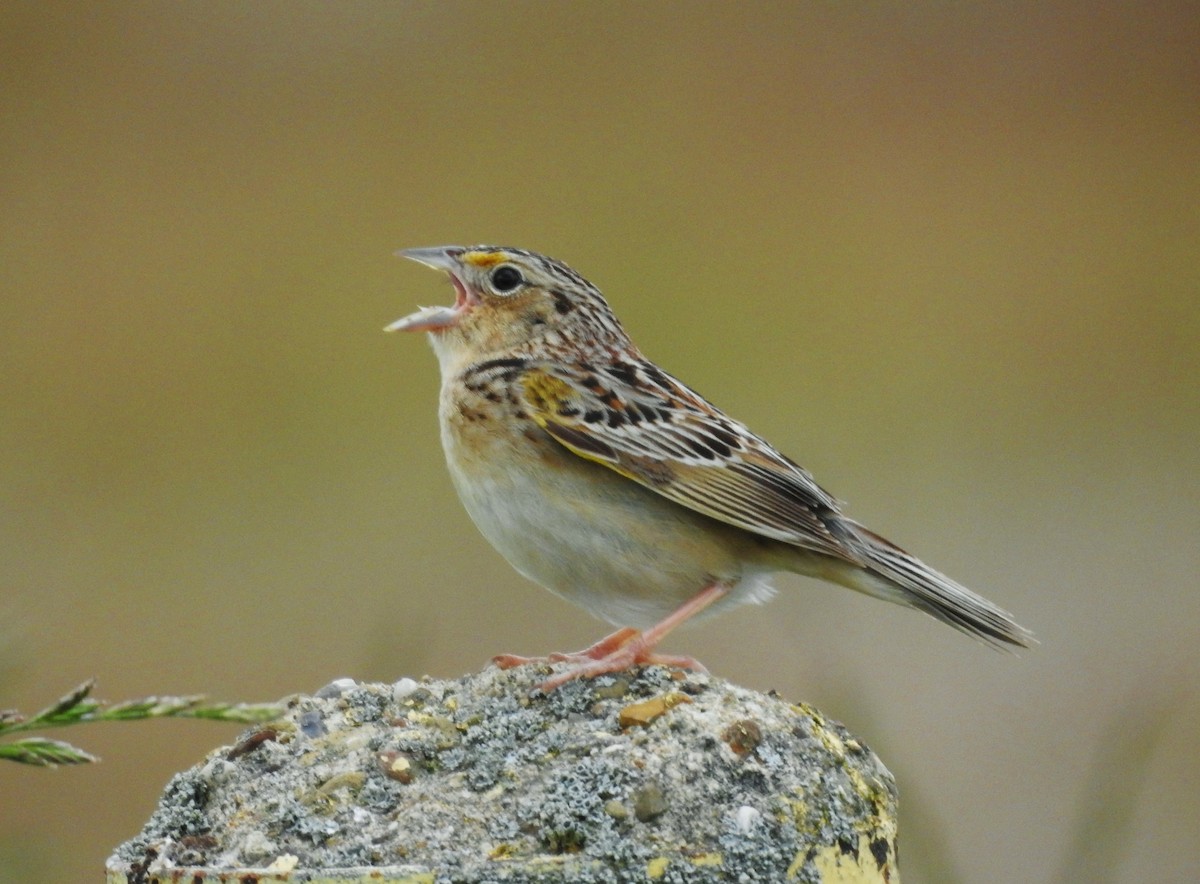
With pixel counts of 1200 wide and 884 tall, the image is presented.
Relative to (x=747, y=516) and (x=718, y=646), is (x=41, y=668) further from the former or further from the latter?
(x=747, y=516)

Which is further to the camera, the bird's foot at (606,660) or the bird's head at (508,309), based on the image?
the bird's head at (508,309)

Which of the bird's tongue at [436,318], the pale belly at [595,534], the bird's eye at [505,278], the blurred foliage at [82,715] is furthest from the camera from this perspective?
the bird's eye at [505,278]

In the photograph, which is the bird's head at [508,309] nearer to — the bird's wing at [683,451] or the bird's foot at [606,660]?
the bird's wing at [683,451]

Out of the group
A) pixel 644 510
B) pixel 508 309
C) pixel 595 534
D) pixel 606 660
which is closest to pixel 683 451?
pixel 644 510

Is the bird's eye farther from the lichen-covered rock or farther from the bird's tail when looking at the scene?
the lichen-covered rock

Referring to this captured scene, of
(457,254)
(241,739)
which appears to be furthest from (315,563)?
(241,739)

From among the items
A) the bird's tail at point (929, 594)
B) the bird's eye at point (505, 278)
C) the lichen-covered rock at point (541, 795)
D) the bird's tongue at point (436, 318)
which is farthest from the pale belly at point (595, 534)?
the lichen-covered rock at point (541, 795)
